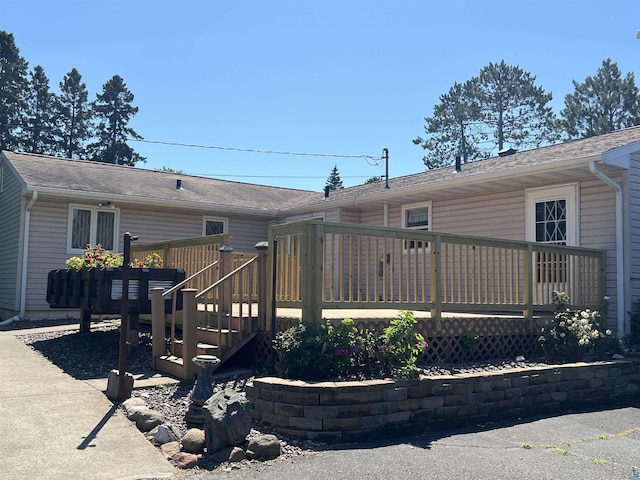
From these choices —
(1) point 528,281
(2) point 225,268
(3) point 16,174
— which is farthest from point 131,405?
(3) point 16,174

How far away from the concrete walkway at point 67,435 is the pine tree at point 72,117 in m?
37.8

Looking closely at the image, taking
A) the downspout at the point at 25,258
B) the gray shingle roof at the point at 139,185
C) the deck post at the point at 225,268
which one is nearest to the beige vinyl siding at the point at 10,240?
the downspout at the point at 25,258

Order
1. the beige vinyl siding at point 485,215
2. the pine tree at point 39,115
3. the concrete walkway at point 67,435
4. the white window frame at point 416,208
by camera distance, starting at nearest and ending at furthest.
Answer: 1. the concrete walkway at point 67,435
2. the beige vinyl siding at point 485,215
3. the white window frame at point 416,208
4. the pine tree at point 39,115

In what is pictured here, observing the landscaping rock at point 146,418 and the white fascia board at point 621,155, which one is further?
the white fascia board at point 621,155

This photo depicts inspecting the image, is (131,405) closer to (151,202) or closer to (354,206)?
(354,206)

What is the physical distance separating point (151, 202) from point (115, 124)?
107 ft

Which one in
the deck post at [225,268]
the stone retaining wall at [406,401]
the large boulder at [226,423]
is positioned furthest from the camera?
the deck post at [225,268]

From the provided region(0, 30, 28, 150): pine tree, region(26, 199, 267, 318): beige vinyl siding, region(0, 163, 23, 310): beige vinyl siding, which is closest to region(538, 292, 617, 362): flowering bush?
region(26, 199, 267, 318): beige vinyl siding

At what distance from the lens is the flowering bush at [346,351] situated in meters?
5.71

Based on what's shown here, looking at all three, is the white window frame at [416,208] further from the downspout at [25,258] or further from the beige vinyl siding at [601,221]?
the downspout at [25,258]

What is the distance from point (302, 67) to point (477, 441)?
1238 centimetres

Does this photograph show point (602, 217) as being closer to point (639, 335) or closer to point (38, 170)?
point (639, 335)

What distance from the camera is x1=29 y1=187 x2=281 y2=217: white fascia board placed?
527 inches

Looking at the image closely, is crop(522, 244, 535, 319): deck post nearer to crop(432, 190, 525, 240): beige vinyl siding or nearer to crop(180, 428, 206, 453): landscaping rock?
crop(432, 190, 525, 240): beige vinyl siding
